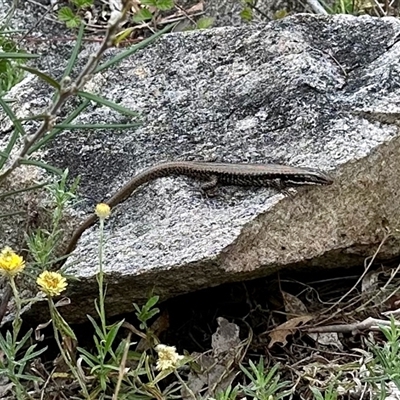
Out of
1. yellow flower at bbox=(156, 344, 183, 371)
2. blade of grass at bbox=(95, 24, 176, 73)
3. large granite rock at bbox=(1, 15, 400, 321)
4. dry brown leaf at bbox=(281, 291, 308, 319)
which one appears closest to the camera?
blade of grass at bbox=(95, 24, 176, 73)

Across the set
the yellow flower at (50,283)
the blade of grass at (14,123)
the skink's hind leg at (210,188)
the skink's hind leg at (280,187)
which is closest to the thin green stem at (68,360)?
the yellow flower at (50,283)

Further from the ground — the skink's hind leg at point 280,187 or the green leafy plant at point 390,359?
the skink's hind leg at point 280,187

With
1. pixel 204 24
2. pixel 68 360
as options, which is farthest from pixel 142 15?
pixel 68 360

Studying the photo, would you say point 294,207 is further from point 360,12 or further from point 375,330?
point 360,12

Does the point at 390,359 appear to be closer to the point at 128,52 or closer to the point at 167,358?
the point at 167,358

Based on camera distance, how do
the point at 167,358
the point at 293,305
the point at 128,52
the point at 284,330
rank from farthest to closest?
the point at 293,305 → the point at 284,330 → the point at 167,358 → the point at 128,52

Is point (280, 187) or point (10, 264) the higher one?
point (10, 264)

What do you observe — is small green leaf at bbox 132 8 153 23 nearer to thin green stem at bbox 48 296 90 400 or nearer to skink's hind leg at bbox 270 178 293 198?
skink's hind leg at bbox 270 178 293 198

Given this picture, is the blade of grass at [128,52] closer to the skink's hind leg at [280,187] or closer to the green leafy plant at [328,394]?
the skink's hind leg at [280,187]

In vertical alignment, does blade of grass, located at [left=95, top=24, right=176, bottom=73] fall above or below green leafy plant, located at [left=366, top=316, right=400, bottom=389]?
above

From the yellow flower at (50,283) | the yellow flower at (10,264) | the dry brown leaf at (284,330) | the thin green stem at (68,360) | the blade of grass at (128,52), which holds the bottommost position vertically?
the dry brown leaf at (284,330)

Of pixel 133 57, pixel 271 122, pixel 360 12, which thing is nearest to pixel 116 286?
pixel 271 122

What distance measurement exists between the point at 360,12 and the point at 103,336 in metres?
3.35

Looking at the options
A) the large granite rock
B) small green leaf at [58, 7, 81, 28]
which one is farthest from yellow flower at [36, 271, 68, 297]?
small green leaf at [58, 7, 81, 28]
